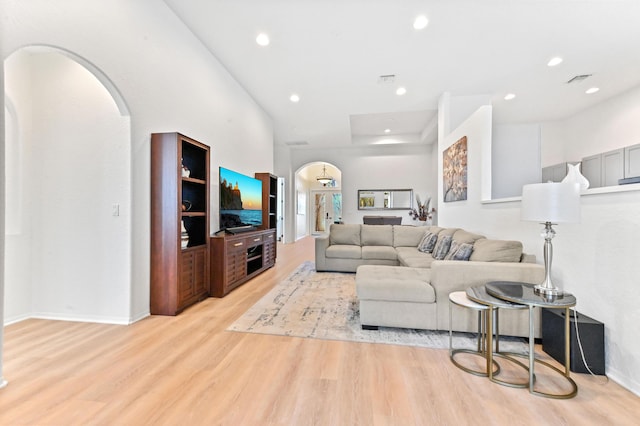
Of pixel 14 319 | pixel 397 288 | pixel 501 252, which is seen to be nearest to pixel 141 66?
pixel 14 319

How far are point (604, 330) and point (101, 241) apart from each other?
13.4ft

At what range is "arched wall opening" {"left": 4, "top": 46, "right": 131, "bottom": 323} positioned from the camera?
255 centimetres

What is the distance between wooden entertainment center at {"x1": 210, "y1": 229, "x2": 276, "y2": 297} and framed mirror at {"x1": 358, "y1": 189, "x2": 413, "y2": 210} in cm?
455

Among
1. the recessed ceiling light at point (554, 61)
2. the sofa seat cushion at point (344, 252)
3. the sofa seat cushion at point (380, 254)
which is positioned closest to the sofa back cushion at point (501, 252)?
the sofa seat cushion at point (380, 254)

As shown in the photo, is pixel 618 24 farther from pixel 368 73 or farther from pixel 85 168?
pixel 85 168

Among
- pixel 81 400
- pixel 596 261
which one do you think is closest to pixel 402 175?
pixel 596 261

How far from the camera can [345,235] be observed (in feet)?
17.1

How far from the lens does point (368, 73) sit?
4.29 metres

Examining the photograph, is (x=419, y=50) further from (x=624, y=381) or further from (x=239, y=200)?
(x=624, y=381)

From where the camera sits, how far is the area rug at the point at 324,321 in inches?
89.9

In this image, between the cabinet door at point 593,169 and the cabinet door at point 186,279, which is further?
the cabinet door at point 593,169

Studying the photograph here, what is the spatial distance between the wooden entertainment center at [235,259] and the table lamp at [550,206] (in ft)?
10.2

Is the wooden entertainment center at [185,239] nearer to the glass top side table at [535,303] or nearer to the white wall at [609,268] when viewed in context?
the glass top side table at [535,303]

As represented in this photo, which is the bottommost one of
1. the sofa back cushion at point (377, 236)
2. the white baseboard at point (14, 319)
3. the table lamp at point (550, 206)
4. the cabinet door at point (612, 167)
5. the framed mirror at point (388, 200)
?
the white baseboard at point (14, 319)
